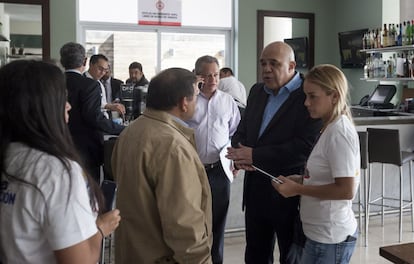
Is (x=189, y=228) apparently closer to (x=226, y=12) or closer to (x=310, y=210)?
(x=310, y=210)

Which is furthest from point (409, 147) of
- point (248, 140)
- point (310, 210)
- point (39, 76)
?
point (39, 76)

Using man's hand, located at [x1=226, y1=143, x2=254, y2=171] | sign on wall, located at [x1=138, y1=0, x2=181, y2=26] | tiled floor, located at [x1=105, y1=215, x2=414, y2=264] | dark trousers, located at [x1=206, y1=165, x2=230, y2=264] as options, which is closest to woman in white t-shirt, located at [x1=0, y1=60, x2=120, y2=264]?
man's hand, located at [x1=226, y1=143, x2=254, y2=171]

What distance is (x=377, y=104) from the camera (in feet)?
18.9

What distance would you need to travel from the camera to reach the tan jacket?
5.34 feet

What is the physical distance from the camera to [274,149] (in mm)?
2270

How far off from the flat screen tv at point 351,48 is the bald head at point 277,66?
18.0ft

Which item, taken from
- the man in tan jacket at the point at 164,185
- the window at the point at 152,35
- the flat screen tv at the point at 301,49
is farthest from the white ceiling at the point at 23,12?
the man in tan jacket at the point at 164,185

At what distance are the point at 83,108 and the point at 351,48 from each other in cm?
580

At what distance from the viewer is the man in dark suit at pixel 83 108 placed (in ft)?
10.6

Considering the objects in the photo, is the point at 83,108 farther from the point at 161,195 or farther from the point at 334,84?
the point at 334,84

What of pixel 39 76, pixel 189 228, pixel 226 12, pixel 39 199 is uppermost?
pixel 226 12

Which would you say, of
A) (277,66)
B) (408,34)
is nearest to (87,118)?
(277,66)

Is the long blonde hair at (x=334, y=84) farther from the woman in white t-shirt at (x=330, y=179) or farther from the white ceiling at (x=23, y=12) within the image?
the white ceiling at (x=23, y=12)

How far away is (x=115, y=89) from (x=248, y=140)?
13.2 ft
